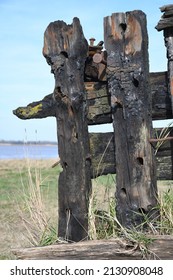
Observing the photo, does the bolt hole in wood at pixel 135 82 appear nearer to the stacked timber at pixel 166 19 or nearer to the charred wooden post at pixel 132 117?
the charred wooden post at pixel 132 117

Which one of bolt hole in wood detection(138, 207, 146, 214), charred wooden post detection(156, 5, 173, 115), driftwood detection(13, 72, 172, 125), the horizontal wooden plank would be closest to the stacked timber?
charred wooden post detection(156, 5, 173, 115)

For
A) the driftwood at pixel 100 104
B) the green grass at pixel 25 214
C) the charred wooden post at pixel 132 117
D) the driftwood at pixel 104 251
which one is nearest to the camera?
the driftwood at pixel 104 251

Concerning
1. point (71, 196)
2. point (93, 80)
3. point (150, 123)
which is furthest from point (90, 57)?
point (71, 196)

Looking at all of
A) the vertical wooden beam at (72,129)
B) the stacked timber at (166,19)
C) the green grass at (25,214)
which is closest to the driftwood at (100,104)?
the vertical wooden beam at (72,129)

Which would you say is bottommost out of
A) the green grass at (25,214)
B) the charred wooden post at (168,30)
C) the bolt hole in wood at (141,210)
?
the green grass at (25,214)

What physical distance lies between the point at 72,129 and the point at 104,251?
3.42 feet

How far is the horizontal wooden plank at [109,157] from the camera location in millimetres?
4367

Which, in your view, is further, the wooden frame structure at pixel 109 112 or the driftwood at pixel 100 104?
the driftwood at pixel 100 104

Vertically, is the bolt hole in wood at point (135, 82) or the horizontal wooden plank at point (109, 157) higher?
the bolt hole in wood at point (135, 82)

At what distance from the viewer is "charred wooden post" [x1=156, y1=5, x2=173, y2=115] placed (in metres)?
4.18

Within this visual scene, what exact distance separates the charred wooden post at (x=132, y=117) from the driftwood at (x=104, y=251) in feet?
0.70

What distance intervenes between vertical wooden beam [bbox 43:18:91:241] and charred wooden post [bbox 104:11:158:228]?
0.27 metres

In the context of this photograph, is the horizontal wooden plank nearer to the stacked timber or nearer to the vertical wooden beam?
the vertical wooden beam

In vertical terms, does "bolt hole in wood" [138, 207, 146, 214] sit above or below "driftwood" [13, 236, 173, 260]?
above
